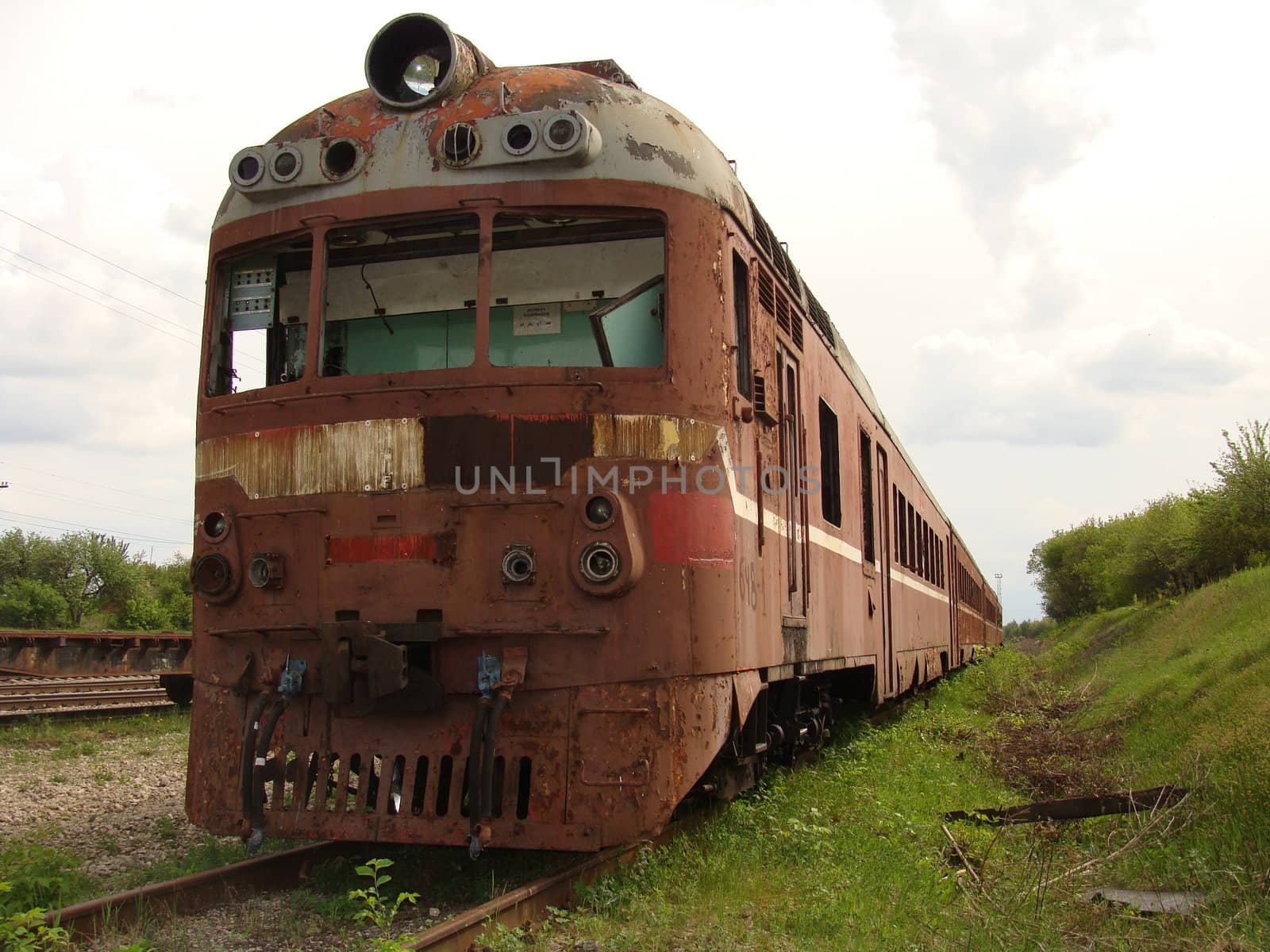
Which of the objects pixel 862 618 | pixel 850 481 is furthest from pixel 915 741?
pixel 850 481

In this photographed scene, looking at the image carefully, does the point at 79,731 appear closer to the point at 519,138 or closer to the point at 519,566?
the point at 519,566

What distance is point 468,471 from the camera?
16.5ft

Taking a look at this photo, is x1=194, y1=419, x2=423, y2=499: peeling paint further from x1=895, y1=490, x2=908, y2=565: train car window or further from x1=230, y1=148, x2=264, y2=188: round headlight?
x1=895, y1=490, x2=908, y2=565: train car window

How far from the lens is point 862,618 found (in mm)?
8922

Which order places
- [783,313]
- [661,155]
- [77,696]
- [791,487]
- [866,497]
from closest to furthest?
[661,155], [791,487], [783,313], [866,497], [77,696]

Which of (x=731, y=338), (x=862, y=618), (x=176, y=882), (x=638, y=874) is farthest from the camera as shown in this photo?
(x=862, y=618)

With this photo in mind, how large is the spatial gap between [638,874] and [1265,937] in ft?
7.91

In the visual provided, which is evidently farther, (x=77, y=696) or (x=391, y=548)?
(x=77, y=696)

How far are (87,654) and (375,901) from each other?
1984cm

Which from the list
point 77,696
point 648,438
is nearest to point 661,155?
point 648,438

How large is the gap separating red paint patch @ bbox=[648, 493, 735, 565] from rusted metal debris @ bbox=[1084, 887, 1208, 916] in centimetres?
212

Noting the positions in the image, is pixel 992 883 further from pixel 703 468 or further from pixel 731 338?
pixel 731 338

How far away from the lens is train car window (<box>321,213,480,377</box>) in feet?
18.1

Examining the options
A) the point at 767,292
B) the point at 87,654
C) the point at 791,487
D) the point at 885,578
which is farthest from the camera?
the point at 87,654
